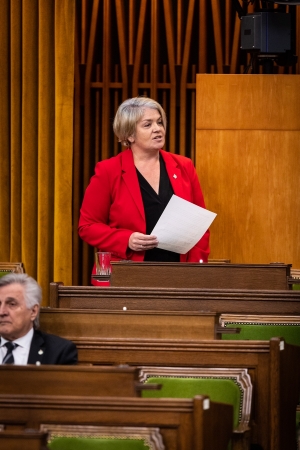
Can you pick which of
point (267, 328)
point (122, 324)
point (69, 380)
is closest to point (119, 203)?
point (122, 324)

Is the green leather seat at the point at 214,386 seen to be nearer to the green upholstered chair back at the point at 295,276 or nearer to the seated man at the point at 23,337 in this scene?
the seated man at the point at 23,337

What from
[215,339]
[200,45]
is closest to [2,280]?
[215,339]

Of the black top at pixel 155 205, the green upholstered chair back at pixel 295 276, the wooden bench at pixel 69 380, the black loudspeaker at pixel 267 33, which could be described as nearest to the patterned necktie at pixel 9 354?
the wooden bench at pixel 69 380

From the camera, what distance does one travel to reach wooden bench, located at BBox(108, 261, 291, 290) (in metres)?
4.99

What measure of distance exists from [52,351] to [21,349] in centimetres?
13

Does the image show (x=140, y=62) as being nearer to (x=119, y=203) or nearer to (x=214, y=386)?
(x=119, y=203)

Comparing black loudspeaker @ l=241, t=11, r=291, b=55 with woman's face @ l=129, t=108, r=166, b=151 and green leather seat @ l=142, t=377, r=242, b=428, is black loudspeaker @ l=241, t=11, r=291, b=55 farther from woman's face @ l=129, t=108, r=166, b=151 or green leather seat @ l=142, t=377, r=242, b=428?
green leather seat @ l=142, t=377, r=242, b=428

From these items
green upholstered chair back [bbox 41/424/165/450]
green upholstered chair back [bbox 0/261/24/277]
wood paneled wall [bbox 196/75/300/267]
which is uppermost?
wood paneled wall [bbox 196/75/300/267]

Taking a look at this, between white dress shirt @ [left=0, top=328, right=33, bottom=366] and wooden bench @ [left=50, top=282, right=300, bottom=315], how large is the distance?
0.79m

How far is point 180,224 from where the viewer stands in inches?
203

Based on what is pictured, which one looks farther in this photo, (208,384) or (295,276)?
(295,276)

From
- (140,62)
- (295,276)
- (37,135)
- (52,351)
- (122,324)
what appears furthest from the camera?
(140,62)

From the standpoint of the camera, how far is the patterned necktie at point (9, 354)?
393 cm

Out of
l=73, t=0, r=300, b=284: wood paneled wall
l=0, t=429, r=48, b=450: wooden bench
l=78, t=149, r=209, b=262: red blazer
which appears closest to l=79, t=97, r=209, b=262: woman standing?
l=78, t=149, r=209, b=262: red blazer
